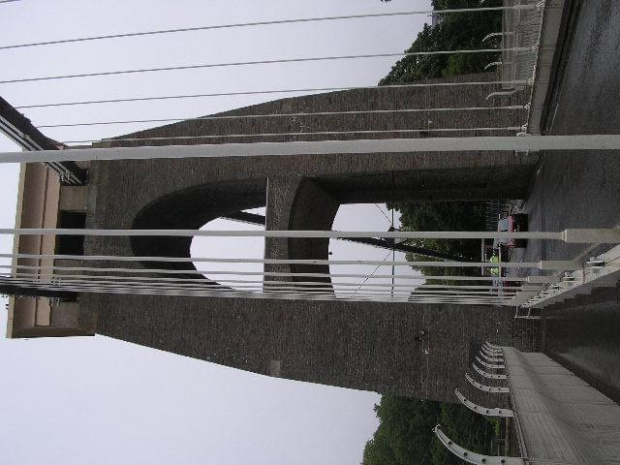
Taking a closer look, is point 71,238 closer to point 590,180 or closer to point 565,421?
point 590,180

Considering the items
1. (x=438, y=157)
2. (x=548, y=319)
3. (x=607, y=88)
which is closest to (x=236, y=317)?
(x=438, y=157)

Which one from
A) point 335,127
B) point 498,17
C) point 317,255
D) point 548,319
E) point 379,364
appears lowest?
point 379,364

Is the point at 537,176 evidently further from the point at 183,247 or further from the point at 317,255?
the point at 183,247

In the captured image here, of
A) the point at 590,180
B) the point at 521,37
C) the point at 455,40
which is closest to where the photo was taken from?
the point at 590,180

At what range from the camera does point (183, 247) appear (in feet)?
27.4

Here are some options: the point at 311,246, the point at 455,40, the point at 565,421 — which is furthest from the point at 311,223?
the point at 455,40

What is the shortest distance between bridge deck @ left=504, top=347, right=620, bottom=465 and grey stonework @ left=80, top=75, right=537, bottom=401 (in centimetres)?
268

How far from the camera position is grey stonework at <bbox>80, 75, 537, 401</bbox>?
6.33 m

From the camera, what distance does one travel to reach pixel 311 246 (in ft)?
23.9

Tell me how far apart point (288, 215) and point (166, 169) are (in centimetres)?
153

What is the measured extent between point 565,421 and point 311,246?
16.7 feet

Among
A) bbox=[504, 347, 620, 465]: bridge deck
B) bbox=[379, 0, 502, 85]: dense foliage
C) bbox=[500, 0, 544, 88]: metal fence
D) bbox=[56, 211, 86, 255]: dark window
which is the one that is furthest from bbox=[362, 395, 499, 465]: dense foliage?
bbox=[504, 347, 620, 465]: bridge deck

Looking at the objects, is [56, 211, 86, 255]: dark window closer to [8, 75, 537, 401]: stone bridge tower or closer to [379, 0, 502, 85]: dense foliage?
[8, 75, 537, 401]: stone bridge tower

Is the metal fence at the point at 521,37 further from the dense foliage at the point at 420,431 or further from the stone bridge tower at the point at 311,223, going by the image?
the dense foliage at the point at 420,431
